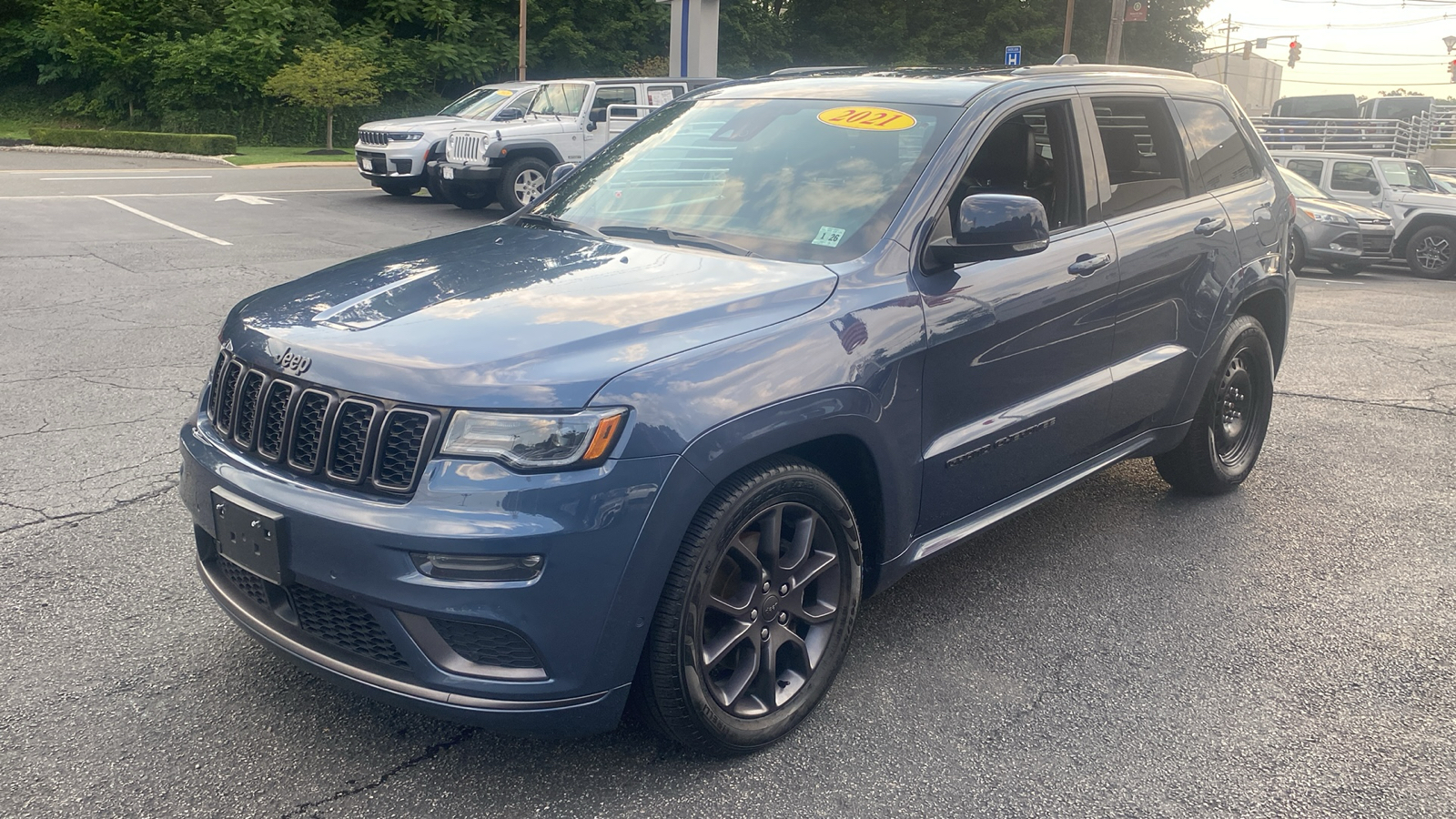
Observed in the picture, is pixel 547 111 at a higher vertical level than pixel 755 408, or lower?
higher

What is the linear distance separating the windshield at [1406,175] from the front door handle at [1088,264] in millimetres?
15212

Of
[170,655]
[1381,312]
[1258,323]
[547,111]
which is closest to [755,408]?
[170,655]

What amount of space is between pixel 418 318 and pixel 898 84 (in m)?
1.95

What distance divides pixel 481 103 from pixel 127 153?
41.8 feet

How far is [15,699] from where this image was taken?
10.5ft

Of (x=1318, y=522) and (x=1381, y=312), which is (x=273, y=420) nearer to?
(x=1318, y=522)

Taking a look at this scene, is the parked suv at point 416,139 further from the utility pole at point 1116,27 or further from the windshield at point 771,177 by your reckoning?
the windshield at point 771,177

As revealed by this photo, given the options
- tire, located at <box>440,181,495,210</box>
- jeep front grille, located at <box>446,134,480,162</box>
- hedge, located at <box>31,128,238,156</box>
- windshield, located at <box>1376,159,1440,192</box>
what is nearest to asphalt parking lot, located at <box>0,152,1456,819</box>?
jeep front grille, located at <box>446,134,480,162</box>

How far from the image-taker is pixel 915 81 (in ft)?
13.2

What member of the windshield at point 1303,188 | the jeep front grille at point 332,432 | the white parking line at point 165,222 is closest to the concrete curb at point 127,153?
the white parking line at point 165,222

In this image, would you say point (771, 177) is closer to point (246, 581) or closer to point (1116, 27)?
point (246, 581)

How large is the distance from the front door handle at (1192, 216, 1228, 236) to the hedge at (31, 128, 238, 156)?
26072mm

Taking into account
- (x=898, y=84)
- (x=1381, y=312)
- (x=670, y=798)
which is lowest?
(x=670, y=798)

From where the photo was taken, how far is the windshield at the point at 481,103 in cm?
1755
